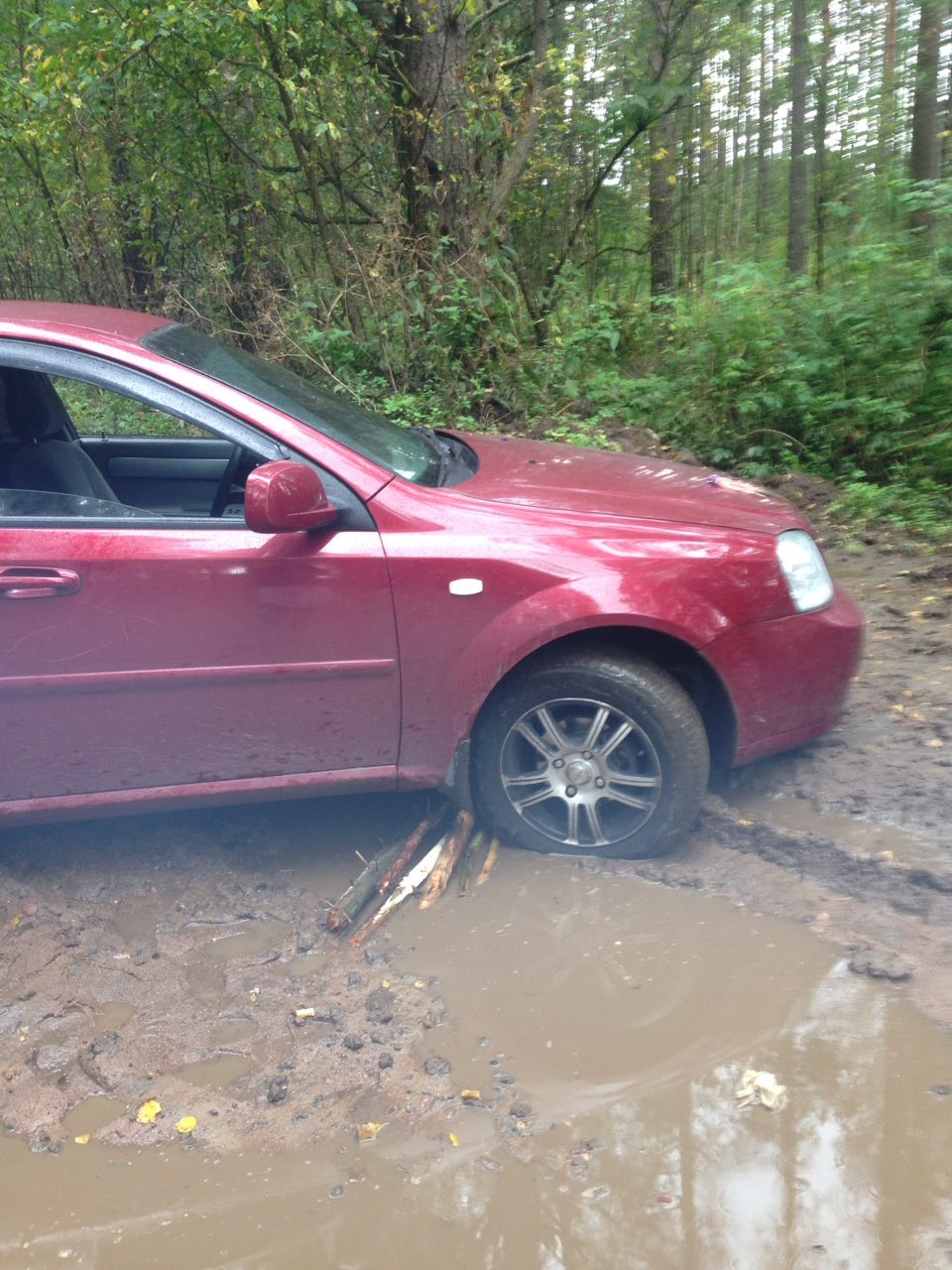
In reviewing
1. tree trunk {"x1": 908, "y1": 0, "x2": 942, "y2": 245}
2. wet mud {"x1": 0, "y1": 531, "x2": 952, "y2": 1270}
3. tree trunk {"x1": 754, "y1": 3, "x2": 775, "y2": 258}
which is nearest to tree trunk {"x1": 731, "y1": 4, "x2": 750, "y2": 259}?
tree trunk {"x1": 754, "y1": 3, "x2": 775, "y2": 258}

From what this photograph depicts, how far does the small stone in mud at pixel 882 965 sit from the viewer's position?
2.78 metres

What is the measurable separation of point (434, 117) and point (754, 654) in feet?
22.7

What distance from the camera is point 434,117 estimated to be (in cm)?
860

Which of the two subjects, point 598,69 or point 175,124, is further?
point 598,69

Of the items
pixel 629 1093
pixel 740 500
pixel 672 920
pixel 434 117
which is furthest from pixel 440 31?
pixel 629 1093

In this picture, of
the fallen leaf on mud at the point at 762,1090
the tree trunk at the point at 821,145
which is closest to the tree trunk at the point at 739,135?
the tree trunk at the point at 821,145

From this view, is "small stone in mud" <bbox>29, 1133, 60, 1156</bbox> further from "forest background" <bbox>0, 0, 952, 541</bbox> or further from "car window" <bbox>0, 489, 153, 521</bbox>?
"forest background" <bbox>0, 0, 952, 541</bbox>

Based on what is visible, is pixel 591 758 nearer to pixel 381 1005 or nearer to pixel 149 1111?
pixel 381 1005

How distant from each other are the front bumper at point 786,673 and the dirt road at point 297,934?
31cm

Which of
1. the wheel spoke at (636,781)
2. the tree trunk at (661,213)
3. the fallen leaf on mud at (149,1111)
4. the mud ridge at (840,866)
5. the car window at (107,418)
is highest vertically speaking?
the tree trunk at (661,213)

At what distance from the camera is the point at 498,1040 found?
2.71 metres

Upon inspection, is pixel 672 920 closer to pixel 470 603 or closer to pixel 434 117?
pixel 470 603

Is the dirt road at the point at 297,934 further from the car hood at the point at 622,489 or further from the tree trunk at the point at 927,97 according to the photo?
the tree trunk at the point at 927,97

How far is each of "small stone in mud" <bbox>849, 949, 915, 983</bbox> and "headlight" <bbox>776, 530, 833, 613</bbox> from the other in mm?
1084
